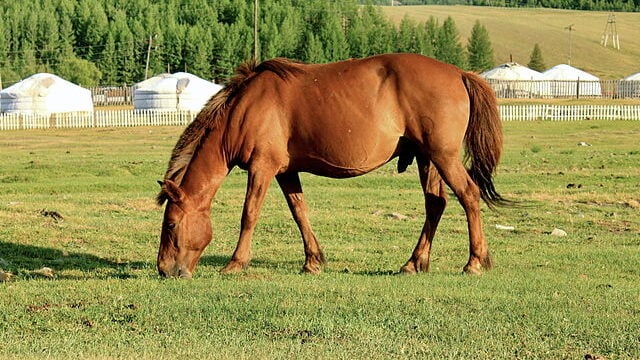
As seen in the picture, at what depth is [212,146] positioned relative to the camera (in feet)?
39.9

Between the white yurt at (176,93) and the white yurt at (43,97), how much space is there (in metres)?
5.11

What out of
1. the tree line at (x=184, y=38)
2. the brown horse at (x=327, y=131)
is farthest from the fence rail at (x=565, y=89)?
the brown horse at (x=327, y=131)

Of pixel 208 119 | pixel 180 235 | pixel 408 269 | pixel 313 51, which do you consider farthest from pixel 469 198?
pixel 313 51

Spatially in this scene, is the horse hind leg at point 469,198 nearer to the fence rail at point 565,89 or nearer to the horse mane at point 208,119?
the horse mane at point 208,119

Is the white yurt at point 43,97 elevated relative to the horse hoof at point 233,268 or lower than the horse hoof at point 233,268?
lower

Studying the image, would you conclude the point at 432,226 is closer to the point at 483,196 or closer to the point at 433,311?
the point at 483,196

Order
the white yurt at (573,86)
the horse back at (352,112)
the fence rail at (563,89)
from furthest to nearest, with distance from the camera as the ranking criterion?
the white yurt at (573,86), the fence rail at (563,89), the horse back at (352,112)

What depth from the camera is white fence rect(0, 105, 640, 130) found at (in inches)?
2530

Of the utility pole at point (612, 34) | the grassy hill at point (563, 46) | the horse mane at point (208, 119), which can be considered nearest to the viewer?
the horse mane at point (208, 119)

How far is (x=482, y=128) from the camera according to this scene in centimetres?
1244

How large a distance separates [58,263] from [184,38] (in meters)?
127

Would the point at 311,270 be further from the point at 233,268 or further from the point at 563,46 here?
the point at 563,46

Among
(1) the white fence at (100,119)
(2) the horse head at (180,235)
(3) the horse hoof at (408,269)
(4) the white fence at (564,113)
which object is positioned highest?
(2) the horse head at (180,235)

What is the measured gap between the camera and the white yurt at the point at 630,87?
112 meters
